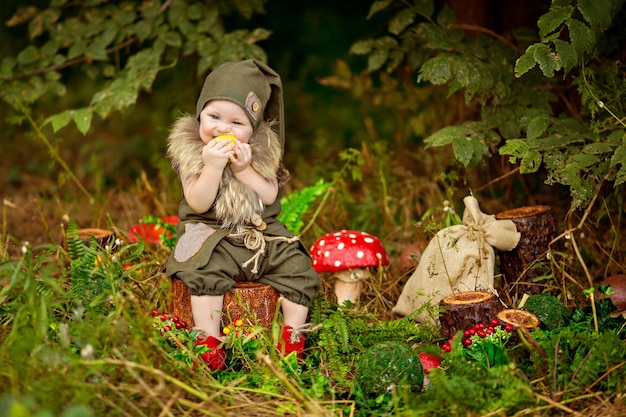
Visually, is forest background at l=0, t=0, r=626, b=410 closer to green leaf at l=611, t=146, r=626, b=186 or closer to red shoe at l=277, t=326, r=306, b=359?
green leaf at l=611, t=146, r=626, b=186

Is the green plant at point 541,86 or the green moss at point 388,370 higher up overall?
the green plant at point 541,86

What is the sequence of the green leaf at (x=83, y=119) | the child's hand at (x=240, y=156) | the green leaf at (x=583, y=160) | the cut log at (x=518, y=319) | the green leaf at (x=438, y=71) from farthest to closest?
the green leaf at (x=83, y=119) → the green leaf at (x=438, y=71) → the green leaf at (x=583, y=160) → the child's hand at (x=240, y=156) → the cut log at (x=518, y=319)

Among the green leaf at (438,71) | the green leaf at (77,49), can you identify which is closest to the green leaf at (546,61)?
the green leaf at (438,71)

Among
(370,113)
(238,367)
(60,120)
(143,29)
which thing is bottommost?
(370,113)

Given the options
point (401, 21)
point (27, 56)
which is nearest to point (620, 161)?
point (401, 21)

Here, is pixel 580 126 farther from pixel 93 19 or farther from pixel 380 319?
pixel 93 19

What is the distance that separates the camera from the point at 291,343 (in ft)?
11.0

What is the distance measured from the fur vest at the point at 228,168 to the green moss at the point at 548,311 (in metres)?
1.30

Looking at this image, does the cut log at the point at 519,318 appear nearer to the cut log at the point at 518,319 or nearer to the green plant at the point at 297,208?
the cut log at the point at 518,319

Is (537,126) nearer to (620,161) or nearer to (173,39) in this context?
(620,161)

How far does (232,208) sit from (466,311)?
44.6 inches

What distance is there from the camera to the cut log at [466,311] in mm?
3234

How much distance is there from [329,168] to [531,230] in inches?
91.5

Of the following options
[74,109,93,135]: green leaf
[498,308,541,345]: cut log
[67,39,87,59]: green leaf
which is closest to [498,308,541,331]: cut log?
[498,308,541,345]: cut log
